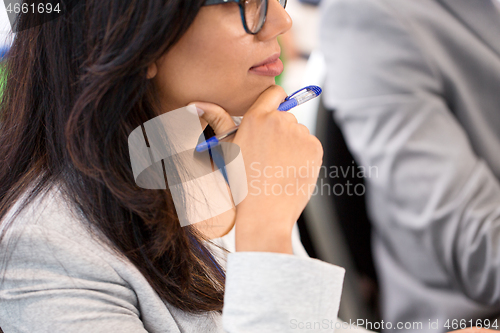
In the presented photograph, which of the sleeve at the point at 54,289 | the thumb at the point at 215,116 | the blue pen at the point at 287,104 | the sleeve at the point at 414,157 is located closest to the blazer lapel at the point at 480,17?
the sleeve at the point at 414,157

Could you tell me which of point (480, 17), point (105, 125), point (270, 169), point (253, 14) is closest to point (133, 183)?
point (105, 125)

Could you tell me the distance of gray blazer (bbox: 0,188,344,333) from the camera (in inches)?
14.5

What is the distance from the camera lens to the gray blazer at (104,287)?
1.21 feet

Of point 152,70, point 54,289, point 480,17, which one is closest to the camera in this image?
point 54,289

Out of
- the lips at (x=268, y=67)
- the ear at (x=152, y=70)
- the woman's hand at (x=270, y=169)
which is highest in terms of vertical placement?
the ear at (x=152, y=70)

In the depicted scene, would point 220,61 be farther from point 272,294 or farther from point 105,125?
point 272,294

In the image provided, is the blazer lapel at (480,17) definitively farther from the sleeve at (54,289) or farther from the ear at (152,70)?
the sleeve at (54,289)

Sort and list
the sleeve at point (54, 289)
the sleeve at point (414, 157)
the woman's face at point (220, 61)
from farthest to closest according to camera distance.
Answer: the sleeve at point (414, 157) < the woman's face at point (220, 61) < the sleeve at point (54, 289)

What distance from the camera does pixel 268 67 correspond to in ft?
1.75

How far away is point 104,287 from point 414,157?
24.2 inches

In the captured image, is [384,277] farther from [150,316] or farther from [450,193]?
[150,316]

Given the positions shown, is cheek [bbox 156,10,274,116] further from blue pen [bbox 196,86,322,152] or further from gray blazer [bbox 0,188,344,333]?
gray blazer [bbox 0,188,344,333]

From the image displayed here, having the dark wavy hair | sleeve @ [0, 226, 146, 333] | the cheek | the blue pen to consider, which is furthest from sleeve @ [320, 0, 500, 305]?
sleeve @ [0, 226, 146, 333]

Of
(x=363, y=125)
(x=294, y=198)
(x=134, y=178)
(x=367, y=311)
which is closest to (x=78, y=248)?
(x=134, y=178)
